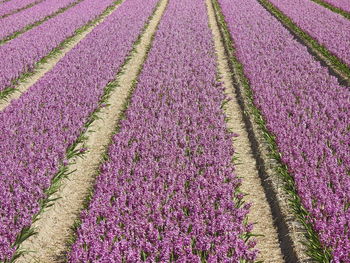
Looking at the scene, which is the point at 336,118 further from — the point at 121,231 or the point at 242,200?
the point at 121,231

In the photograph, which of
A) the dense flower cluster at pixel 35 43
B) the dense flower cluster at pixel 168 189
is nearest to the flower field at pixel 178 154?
the dense flower cluster at pixel 168 189

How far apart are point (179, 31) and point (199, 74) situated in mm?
6938

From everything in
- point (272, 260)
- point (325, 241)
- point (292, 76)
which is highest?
point (292, 76)

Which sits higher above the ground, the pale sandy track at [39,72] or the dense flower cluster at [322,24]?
the dense flower cluster at [322,24]

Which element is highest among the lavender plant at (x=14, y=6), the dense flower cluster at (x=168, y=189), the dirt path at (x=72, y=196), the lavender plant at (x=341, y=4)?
the lavender plant at (x=341, y=4)

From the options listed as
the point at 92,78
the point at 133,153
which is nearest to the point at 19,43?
the point at 92,78

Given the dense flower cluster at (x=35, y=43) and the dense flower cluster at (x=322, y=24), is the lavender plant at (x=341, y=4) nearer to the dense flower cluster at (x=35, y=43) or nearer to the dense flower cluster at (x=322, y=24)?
the dense flower cluster at (x=322, y=24)

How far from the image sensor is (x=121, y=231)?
5387 mm

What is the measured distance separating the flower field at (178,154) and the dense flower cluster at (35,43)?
143 millimetres

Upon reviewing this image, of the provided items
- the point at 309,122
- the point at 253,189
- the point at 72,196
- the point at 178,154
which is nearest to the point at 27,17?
the point at 72,196

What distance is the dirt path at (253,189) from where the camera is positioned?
5516 mm

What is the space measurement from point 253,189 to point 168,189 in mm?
1768

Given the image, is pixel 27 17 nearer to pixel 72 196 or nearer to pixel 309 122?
pixel 72 196

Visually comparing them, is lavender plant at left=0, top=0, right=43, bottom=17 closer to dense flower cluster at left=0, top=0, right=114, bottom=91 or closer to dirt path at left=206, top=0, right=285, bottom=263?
dense flower cluster at left=0, top=0, right=114, bottom=91
